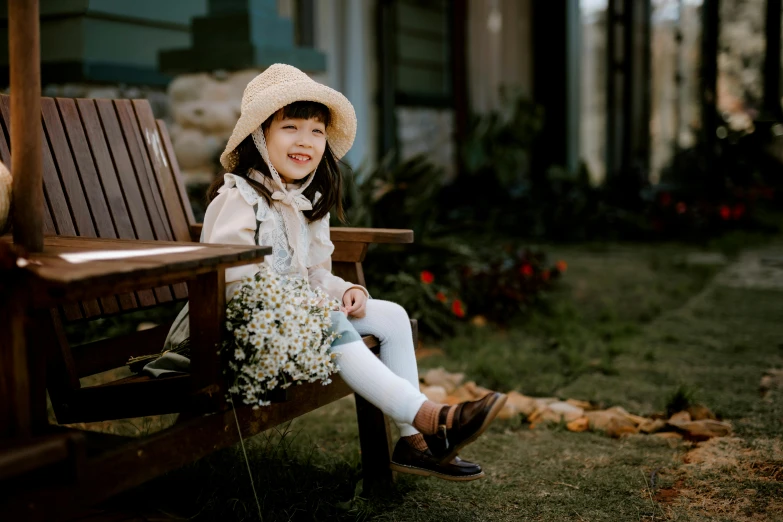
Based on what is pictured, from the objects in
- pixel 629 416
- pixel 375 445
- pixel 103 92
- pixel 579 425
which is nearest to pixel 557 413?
pixel 579 425

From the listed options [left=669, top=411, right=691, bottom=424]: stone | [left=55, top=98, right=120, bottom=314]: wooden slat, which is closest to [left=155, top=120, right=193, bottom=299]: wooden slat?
[left=55, top=98, right=120, bottom=314]: wooden slat

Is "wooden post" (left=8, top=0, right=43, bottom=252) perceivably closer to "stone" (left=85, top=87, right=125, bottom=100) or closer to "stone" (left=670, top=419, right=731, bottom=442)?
"stone" (left=670, top=419, right=731, bottom=442)

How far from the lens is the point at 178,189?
280 cm

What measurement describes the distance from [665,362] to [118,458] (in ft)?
9.72

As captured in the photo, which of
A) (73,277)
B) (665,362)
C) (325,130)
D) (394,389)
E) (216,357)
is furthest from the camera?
(665,362)

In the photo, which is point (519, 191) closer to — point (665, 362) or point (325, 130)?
point (665, 362)

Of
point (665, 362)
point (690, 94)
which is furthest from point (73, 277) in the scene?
point (690, 94)

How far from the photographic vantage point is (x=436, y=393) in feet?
11.1

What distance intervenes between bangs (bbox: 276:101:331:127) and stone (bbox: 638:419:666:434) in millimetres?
1591

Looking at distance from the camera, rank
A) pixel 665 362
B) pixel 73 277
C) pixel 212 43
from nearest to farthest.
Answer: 1. pixel 73 277
2. pixel 665 362
3. pixel 212 43

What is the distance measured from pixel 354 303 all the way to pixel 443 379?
1.39 m

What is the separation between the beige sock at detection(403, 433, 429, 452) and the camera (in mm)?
2172

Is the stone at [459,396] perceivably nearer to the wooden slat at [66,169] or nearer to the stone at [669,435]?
the stone at [669,435]

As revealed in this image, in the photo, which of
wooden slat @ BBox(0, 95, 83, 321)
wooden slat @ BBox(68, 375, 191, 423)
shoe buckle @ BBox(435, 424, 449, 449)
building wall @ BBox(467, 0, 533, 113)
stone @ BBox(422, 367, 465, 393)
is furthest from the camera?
building wall @ BBox(467, 0, 533, 113)
